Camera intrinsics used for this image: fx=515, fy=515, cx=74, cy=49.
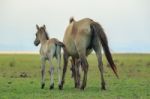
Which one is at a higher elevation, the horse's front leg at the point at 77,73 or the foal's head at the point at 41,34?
the foal's head at the point at 41,34

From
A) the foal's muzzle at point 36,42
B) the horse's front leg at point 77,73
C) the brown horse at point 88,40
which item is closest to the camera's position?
the brown horse at point 88,40

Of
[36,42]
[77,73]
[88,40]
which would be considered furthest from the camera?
[36,42]

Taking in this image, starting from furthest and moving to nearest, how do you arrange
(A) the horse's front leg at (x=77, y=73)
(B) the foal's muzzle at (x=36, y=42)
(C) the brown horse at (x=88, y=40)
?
(B) the foal's muzzle at (x=36, y=42), (A) the horse's front leg at (x=77, y=73), (C) the brown horse at (x=88, y=40)

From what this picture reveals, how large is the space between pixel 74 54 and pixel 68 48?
1.22 feet

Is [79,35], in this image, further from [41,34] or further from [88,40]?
[41,34]

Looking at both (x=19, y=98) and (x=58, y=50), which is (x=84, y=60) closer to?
(x=58, y=50)

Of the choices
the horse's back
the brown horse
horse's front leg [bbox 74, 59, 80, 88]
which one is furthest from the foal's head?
the brown horse

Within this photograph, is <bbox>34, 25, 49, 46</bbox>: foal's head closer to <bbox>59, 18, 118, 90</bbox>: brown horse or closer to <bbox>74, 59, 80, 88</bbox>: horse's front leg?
<bbox>74, 59, 80, 88</bbox>: horse's front leg

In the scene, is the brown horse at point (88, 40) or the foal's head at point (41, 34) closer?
the brown horse at point (88, 40)

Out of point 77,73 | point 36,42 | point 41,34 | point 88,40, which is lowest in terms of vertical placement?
point 77,73

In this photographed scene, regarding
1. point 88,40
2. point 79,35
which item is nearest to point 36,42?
point 79,35

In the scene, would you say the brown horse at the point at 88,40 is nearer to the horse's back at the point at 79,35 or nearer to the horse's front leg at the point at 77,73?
the horse's back at the point at 79,35

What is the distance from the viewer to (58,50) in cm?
2025

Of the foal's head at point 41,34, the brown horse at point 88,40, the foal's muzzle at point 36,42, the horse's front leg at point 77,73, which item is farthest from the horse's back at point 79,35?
the foal's muzzle at point 36,42
